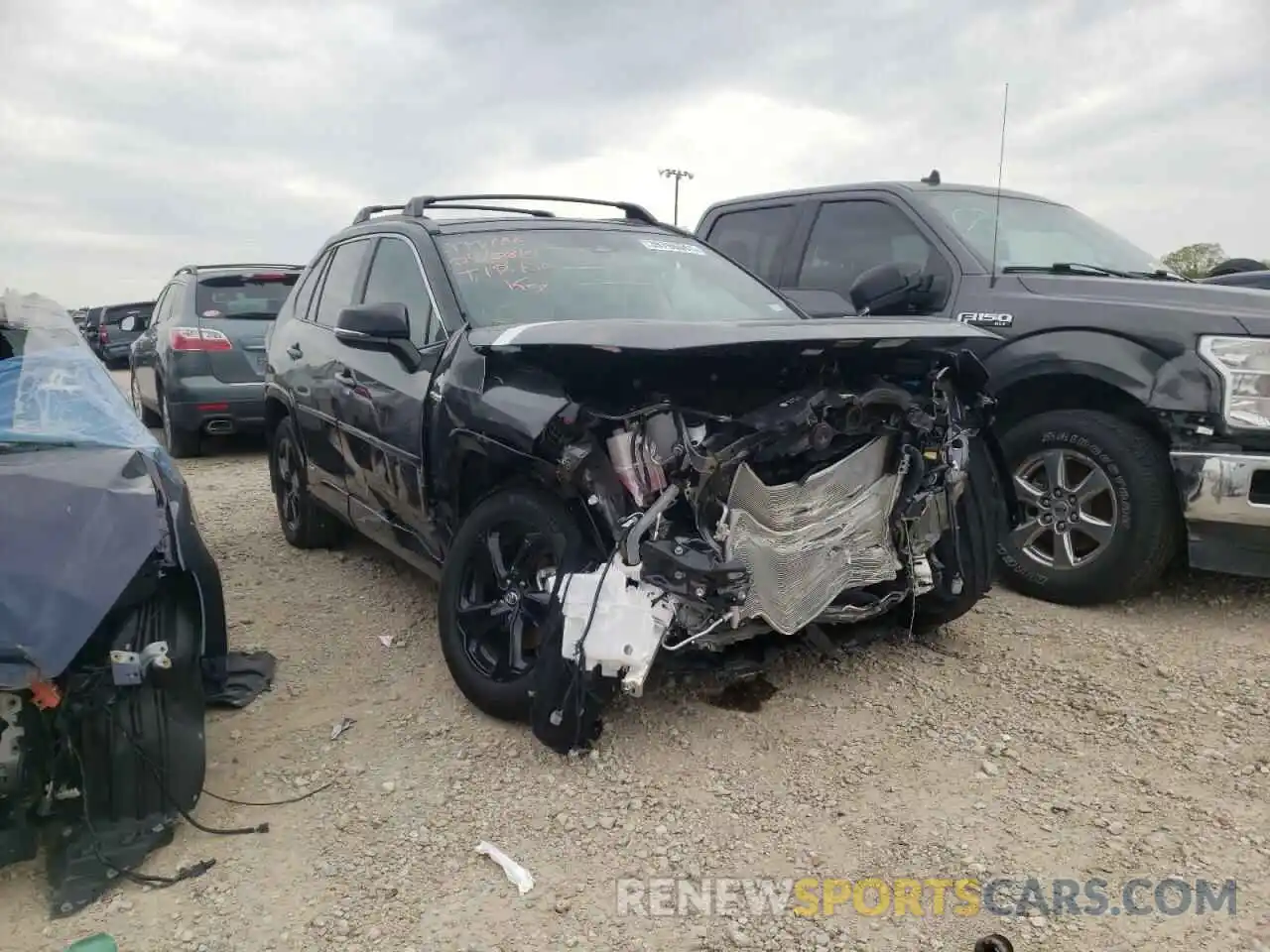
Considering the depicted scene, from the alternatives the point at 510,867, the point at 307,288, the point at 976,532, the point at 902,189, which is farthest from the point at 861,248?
the point at 510,867

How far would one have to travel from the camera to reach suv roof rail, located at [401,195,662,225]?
15.0 feet

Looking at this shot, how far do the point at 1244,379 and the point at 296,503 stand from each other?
4645 millimetres

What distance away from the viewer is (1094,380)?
4.39 m

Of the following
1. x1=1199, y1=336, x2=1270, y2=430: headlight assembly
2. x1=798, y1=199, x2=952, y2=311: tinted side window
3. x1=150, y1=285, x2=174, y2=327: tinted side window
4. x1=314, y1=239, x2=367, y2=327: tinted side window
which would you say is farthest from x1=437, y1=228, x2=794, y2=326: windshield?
x1=150, y1=285, x2=174, y2=327: tinted side window

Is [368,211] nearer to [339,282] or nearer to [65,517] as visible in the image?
[339,282]

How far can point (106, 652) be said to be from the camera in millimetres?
2713

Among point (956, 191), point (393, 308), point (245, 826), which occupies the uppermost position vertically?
point (956, 191)

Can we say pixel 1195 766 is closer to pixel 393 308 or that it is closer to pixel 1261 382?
pixel 1261 382

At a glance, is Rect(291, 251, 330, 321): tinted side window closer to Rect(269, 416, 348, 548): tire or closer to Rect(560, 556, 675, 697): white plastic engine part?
Rect(269, 416, 348, 548): tire

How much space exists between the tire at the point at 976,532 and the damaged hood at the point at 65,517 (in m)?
2.72

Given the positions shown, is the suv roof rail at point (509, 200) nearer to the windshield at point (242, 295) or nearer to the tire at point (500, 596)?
the tire at point (500, 596)

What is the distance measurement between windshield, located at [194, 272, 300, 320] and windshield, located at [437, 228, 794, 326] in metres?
5.18

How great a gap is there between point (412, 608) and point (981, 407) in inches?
104

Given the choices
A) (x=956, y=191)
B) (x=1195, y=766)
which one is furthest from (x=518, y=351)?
(x=956, y=191)
